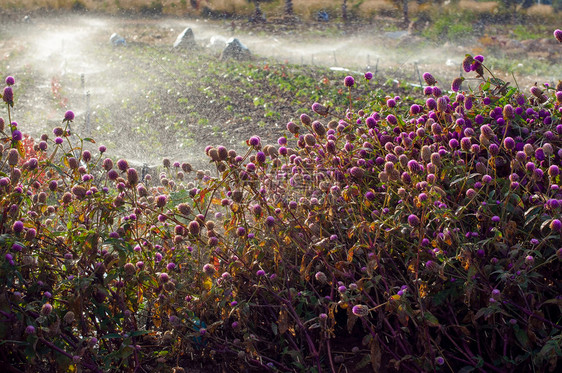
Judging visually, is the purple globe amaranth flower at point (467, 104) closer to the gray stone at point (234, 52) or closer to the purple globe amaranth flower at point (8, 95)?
the purple globe amaranth flower at point (8, 95)

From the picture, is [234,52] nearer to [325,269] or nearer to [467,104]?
[467,104]

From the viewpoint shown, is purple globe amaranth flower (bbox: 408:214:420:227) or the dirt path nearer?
purple globe amaranth flower (bbox: 408:214:420:227)

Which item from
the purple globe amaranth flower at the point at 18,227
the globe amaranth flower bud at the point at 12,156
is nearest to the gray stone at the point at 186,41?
the globe amaranth flower bud at the point at 12,156

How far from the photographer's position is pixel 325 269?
245 cm

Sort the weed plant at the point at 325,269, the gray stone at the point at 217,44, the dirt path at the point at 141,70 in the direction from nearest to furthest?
1. the weed plant at the point at 325,269
2. the dirt path at the point at 141,70
3. the gray stone at the point at 217,44

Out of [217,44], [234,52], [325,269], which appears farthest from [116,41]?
[325,269]

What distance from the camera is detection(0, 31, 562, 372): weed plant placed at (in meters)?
2.06

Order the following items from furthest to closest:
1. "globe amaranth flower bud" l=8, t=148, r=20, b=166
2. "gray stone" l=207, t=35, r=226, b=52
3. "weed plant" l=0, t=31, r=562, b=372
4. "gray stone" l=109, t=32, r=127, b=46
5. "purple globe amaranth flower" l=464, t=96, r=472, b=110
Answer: "gray stone" l=109, t=32, r=127, b=46, "gray stone" l=207, t=35, r=226, b=52, "purple globe amaranth flower" l=464, t=96, r=472, b=110, "globe amaranth flower bud" l=8, t=148, r=20, b=166, "weed plant" l=0, t=31, r=562, b=372

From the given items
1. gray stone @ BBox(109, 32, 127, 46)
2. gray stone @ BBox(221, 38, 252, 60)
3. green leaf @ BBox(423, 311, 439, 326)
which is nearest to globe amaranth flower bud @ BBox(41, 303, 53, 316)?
green leaf @ BBox(423, 311, 439, 326)

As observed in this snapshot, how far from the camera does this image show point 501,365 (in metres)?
2.23

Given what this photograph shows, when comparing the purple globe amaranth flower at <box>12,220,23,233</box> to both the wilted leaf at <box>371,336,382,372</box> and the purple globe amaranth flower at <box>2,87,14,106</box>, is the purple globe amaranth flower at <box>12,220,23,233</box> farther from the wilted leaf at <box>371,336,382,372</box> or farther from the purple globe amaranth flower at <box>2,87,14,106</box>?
the wilted leaf at <box>371,336,382,372</box>

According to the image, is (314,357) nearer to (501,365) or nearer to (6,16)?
(501,365)

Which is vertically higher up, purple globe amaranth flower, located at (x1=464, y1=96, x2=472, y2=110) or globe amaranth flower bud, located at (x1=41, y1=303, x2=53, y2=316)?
purple globe amaranth flower, located at (x1=464, y1=96, x2=472, y2=110)

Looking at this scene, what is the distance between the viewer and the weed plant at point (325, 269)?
206cm
